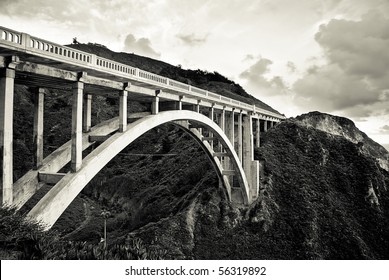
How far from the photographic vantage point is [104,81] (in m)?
10.9

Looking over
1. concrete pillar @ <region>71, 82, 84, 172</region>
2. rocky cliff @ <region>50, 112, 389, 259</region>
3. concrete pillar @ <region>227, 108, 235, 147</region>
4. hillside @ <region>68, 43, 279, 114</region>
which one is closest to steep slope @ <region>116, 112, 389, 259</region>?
rocky cliff @ <region>50, 112, 389, 259</region>

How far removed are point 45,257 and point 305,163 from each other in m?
35.8

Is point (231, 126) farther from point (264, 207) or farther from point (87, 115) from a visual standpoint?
point (87, 115)

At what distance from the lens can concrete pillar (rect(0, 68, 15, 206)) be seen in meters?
7.24

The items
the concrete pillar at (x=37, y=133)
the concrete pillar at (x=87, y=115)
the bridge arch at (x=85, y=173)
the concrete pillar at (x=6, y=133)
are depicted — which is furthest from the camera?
the concrete pillar at (x=87, y=115)

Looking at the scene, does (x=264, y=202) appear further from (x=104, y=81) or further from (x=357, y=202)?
(x=104, y=81)

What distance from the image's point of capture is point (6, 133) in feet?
23.9

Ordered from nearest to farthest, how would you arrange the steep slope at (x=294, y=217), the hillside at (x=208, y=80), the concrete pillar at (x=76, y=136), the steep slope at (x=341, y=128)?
the concrete pillar at (x=76, y=136), the steep slope at (x=294, y=217), the steep slope at (x=341, y=128), the hillside at (x=208, y=80)

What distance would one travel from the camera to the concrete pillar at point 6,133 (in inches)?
285

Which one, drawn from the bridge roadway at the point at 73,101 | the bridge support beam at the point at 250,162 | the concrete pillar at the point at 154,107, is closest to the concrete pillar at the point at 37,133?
the bridge roadway at the point at 73,101

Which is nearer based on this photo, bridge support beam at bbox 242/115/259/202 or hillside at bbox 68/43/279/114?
bridge support beam at bbox 242/115/259/202

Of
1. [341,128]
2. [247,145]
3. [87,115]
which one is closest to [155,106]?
[87,115]

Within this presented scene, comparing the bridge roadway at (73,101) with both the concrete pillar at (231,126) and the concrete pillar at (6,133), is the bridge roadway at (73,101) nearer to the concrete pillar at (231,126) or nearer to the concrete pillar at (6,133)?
the concrete pillar at (6,133)

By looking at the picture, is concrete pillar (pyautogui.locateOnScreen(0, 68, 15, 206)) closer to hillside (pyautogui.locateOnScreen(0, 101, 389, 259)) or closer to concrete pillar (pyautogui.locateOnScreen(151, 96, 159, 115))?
concrete pillar (pyautogui.locateOnScreen(151, 96, 159, 115))
